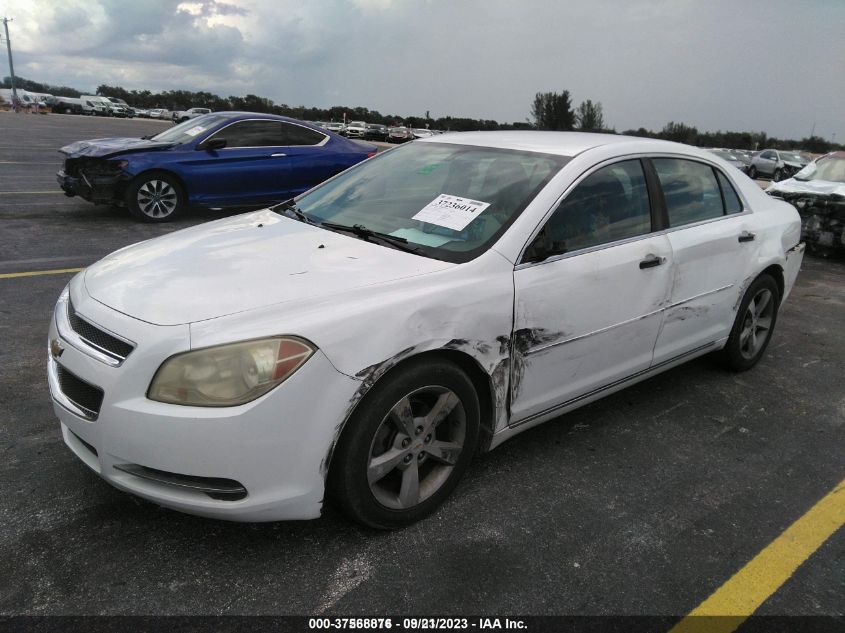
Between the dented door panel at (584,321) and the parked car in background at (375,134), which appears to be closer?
the dented door panel at (584,321)

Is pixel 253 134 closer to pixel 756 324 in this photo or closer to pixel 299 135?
pixel 299 135

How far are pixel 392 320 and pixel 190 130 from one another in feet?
25.6

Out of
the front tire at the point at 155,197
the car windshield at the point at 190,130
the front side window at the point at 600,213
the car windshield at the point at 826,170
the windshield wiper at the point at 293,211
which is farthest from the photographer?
the car windshield at the point at 826,170

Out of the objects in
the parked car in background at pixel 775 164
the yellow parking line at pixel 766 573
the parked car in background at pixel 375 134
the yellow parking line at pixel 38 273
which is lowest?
the parked car in background at pixel 375 134

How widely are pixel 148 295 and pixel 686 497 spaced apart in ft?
8.05

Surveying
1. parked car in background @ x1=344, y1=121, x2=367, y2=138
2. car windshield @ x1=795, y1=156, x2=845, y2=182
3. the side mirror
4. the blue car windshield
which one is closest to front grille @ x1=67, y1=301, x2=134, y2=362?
the side mirror

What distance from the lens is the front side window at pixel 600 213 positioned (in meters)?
2.85

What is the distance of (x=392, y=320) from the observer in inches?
90.1

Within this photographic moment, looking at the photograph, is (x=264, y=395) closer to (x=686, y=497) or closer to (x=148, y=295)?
(x=148, y=295)

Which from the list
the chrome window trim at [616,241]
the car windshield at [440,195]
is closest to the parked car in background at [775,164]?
the chrome window trim at [616,241]

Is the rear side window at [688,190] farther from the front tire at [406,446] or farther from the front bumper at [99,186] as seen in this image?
the front bumper at [99,186]

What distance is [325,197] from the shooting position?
360 cm

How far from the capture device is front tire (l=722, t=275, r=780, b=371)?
409cm

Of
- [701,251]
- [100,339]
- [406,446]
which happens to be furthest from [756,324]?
[100,339]
